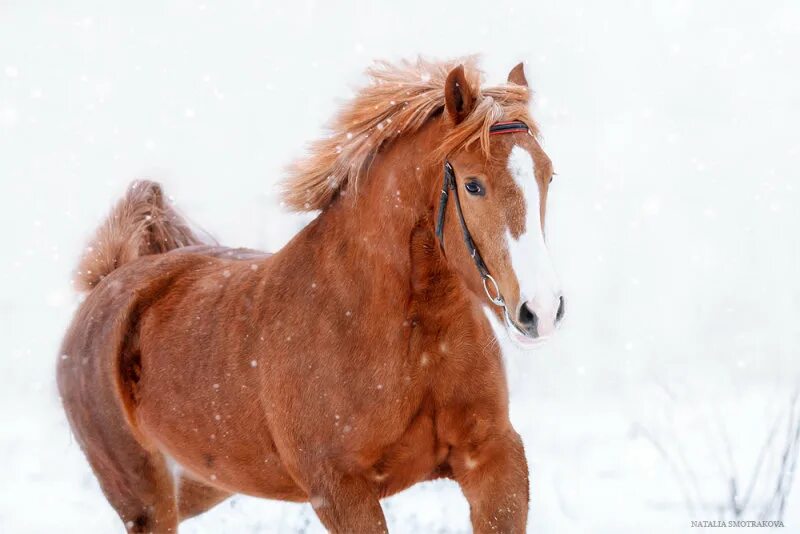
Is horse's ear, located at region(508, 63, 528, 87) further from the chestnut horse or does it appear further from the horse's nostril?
the horse's nostril

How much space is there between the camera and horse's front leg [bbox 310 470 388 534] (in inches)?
126

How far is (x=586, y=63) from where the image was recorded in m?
16.6

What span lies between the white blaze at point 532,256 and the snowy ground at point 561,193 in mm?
580

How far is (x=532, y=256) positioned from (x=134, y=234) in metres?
3.59

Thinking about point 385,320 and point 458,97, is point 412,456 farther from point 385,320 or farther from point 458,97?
point 458,97

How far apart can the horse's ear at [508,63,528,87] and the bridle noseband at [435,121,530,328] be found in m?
0.55

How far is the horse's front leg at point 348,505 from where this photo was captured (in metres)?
3.19

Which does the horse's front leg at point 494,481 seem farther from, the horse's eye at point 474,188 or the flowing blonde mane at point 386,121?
the flowing blonde mane at point 386,121

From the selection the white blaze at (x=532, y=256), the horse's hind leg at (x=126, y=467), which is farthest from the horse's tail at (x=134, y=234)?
the white blaze at (x=532, y=256)

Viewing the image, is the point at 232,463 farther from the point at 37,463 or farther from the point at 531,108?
the point at 37,463

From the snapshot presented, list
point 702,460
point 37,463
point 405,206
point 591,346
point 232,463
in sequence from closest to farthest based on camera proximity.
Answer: point 405,206, point 232,463, point 702,460, point 37,463, point 591,346

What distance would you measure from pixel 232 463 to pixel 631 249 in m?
9.22

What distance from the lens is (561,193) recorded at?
45.0ft

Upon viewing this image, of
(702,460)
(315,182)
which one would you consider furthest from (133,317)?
(702,460)
